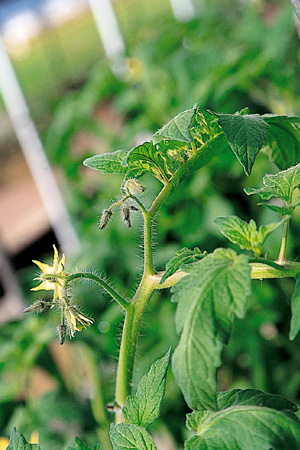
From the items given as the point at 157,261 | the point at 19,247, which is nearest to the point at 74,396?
the point at 157,261

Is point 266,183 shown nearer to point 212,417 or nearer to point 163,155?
point 163,155

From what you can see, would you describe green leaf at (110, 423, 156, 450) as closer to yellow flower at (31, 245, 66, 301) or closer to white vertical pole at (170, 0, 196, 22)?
yellow flower at (31, 245, 66, 301)

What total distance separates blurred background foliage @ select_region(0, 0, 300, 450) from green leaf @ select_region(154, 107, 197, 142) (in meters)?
0.50

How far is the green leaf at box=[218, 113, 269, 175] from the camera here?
391 mm

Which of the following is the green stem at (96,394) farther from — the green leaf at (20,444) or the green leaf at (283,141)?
the green leaf at (283,141)

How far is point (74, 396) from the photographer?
1205 mm

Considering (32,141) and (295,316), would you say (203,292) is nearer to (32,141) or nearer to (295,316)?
(295,316)

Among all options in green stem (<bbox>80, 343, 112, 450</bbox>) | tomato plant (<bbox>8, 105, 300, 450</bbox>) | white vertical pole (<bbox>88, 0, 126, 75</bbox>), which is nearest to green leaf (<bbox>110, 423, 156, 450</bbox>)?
tomato plant (<bbox>8, 105, 300, 450</bbox>)

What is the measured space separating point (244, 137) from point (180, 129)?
0.05 meters

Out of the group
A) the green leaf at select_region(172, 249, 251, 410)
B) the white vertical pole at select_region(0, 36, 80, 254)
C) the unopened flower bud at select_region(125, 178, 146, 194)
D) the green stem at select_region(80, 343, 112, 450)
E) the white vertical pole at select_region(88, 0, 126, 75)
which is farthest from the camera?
the white vertical pole at select_region(88, 0, 126, 75)

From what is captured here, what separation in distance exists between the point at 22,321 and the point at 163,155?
85 cm

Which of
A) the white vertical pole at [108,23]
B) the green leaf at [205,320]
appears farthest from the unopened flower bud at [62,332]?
the white vertical pole at [108,23]

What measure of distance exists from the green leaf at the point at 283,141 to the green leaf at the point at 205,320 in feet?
0.54

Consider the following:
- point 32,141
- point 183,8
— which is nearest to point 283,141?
point 32,141
